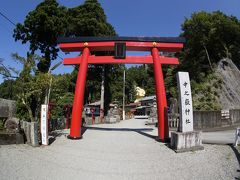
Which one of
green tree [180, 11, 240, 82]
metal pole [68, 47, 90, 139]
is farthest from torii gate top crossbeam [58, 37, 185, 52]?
green tree [180, 11, 240, 82]

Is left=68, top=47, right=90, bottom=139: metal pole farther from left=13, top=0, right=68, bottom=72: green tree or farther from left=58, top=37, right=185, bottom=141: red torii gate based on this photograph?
left=13, top=0, right=68, bottom=72: green tree

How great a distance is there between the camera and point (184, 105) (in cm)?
1066

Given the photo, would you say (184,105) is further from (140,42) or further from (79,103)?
(79,103)

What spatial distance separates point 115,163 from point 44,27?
18.4 m

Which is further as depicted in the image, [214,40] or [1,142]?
[214,40]

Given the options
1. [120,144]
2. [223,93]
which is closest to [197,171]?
[120,144]

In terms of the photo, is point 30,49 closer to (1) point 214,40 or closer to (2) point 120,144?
(2) point 120,144

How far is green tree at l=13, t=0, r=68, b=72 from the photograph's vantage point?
2341 centimetres

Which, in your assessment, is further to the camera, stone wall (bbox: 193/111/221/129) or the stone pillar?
stone wall (bbox: 193/111/221/129)

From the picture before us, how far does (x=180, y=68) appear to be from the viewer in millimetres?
30766

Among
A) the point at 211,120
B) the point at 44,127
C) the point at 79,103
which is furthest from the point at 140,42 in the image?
the point at 211,120

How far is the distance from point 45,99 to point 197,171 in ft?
27.3

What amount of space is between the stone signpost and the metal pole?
5.07 meters

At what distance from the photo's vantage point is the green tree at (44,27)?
76.8ft
